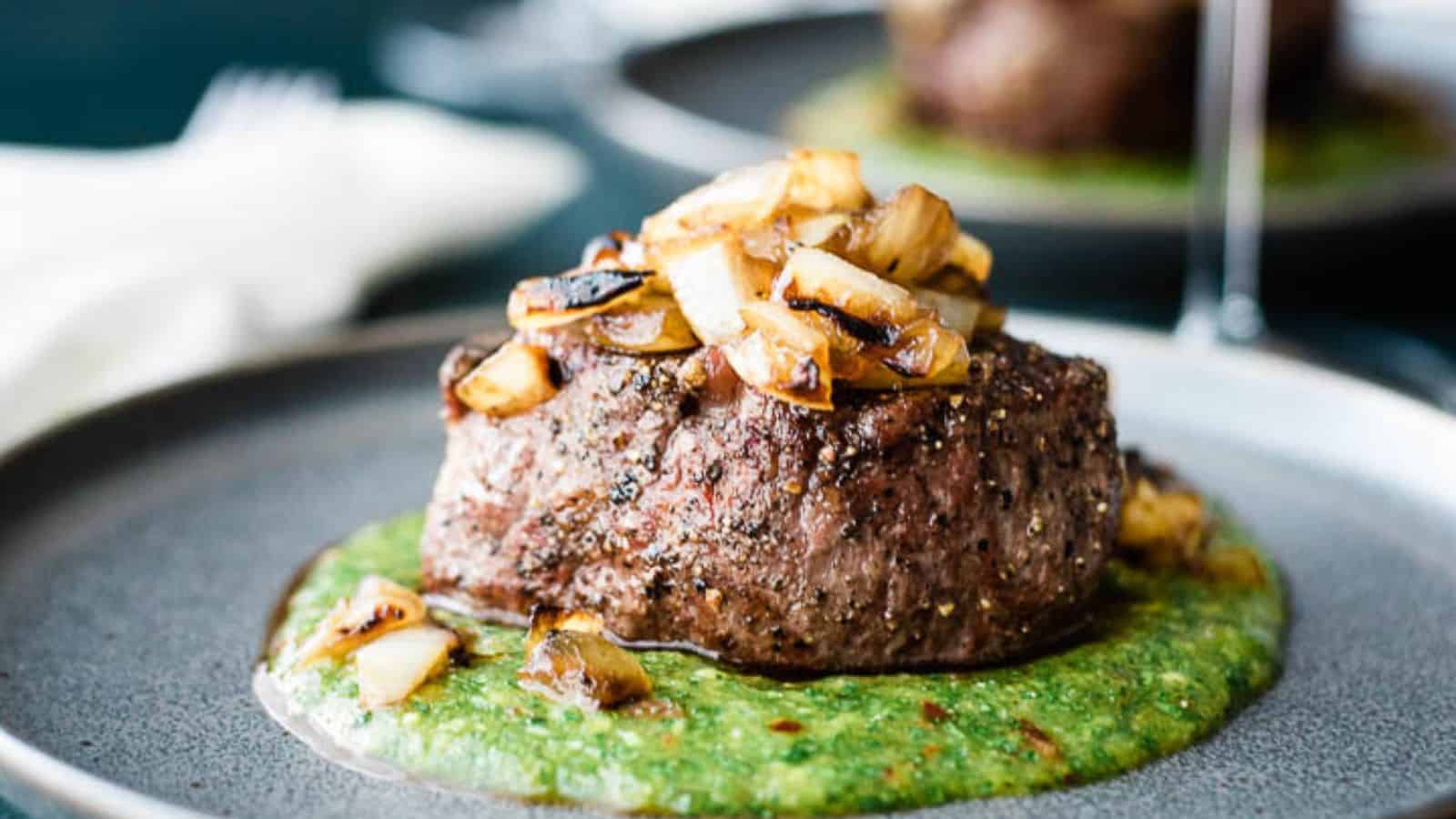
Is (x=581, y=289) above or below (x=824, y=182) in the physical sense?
below

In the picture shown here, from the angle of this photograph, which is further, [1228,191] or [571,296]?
[1228,191]

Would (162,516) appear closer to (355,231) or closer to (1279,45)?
(355,231)

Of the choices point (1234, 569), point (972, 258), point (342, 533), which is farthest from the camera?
point (342, 533)

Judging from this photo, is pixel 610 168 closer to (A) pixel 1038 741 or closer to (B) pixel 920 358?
(B) pixel 920 358

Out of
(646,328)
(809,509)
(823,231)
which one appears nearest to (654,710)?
(809,509)

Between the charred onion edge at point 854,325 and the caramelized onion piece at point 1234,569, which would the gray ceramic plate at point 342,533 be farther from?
the charred onion edge at point 854,325

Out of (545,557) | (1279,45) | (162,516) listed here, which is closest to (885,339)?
(545,557)
